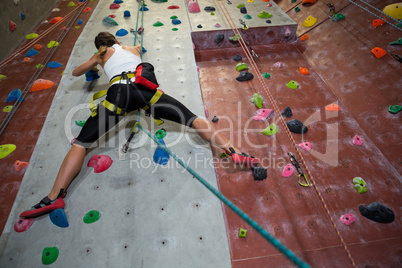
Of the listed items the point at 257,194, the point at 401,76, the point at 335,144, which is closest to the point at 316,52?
the point at 401,76

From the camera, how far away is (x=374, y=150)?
6.48ft

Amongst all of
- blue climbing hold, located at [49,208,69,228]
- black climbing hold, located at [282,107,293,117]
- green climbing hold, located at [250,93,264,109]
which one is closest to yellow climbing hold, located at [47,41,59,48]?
blue climbing hold, located at [49,208,69,228]

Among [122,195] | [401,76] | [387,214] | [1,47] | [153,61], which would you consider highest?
[1,47]

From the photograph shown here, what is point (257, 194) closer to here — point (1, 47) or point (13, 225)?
point (13, 225)

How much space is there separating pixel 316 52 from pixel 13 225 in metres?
3.58

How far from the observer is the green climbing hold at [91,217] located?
1.45 m

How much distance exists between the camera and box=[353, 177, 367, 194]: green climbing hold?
1720 millimetres

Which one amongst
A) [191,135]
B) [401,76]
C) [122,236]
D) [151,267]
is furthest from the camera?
[401,76]

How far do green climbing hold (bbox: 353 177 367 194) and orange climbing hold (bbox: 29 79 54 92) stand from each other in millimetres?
3309

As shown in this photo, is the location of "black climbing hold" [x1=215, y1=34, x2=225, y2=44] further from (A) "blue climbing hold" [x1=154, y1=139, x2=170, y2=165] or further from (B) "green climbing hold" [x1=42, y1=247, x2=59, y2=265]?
(B) "green climbing hold" [x1=42, y1=247, x2=59, y2=265]

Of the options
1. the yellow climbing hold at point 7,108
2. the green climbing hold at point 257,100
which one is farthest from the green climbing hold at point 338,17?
the yellow climbing hold at point 7,108

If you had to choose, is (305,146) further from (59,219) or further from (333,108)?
(59,219)

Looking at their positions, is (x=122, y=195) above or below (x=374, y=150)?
above

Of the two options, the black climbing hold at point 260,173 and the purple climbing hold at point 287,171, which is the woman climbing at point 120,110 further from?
the purple climbing hold at point 287,171
